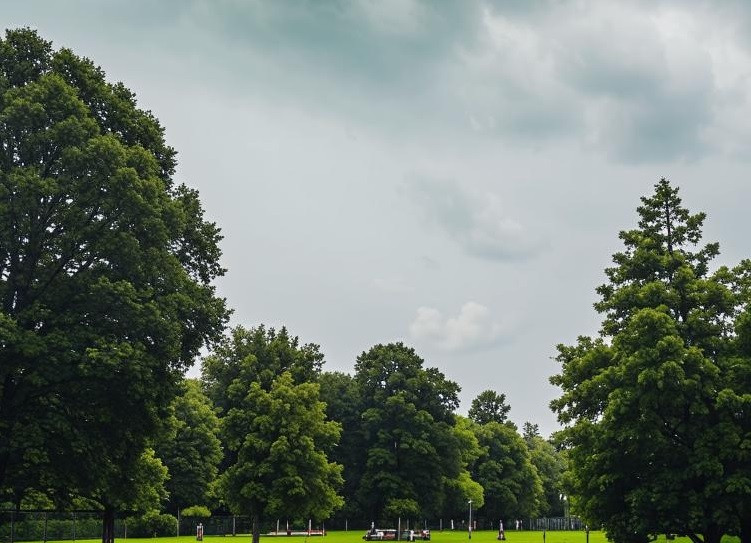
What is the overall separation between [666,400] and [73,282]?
23.2 metres

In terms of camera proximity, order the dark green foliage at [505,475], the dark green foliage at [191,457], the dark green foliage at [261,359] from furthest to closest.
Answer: the dark green foliage at [505,475] → the dark green foliage at [191,457] → the dark green foliage at [261,359]

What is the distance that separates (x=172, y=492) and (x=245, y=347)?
24.8m

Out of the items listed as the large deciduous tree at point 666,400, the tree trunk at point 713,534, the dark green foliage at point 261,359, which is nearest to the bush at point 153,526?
the dark green foliage at point 261,359

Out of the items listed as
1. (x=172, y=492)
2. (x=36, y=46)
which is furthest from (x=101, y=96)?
(x=172, y=492)

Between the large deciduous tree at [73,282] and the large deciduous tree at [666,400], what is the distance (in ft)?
60.6

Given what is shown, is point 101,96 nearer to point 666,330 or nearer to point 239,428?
point 666,330

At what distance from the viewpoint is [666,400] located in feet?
104

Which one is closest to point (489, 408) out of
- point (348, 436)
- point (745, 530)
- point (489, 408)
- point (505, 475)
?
point (489, 408)

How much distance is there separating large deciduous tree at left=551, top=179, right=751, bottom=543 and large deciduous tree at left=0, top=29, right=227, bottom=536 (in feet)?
60.6

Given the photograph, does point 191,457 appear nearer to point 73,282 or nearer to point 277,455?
point 277,455

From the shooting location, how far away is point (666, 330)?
104ft

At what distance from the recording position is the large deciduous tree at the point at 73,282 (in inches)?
1041

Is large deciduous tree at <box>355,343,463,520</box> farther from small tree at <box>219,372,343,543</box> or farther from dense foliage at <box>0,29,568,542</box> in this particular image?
dense foliage at <box>0,29,568,542</box>

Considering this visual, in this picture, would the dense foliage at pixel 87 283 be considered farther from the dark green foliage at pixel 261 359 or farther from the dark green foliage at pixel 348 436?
the dark green foliage at pixel 348 436
